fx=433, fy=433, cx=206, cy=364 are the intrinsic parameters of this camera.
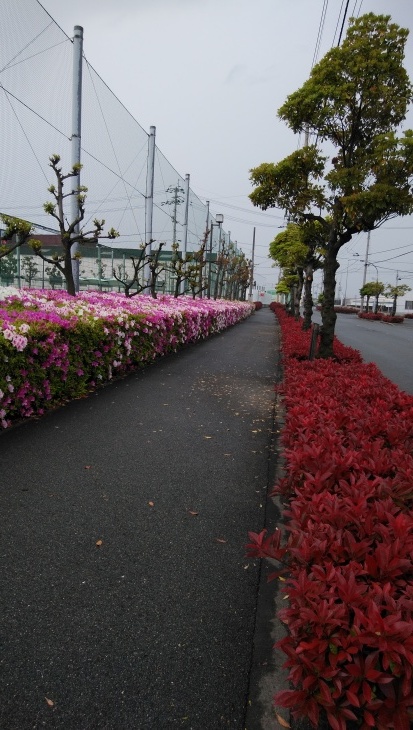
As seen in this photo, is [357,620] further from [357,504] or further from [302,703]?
[357,504]

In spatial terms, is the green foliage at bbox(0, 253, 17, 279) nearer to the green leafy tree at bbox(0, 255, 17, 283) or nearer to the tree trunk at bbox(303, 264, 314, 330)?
the green leafy tree at bbox(0, 255, 17, 283)

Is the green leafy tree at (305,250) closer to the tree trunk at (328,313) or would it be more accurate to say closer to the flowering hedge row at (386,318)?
the tree trunk at (328,313)

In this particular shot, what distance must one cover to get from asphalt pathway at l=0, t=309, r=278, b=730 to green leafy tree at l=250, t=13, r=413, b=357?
4218 mm

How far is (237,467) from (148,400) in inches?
94.5

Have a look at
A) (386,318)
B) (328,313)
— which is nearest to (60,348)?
(328,313)

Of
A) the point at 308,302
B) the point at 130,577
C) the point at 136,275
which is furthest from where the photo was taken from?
the point at 308,302

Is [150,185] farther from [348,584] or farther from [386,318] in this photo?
[386,318]

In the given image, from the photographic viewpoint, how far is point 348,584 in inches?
56.8

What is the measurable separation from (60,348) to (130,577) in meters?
3.45

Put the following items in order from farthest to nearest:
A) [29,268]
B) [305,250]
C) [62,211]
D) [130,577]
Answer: [29,268] → [305,250] → [62,211] → [130,577]

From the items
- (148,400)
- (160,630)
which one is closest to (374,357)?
(148,400)

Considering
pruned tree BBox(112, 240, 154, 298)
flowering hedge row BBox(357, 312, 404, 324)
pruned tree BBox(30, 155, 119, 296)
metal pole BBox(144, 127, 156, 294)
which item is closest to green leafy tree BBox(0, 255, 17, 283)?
pruned tree BBox(112, 240, 154, 298)

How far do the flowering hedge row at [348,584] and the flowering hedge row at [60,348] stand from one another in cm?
303

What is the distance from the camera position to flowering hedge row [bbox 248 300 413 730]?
1.24 meters
